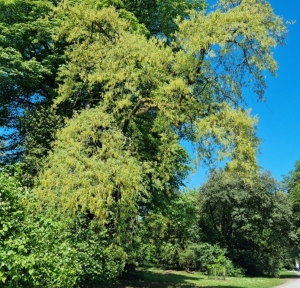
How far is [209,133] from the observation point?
10.8m

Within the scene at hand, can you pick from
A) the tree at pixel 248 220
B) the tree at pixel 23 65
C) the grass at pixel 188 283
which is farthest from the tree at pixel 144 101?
the tree at pixel 248 220

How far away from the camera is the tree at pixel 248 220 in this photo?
30844 millimetres

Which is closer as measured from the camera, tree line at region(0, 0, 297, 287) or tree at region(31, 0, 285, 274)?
tree line at region(0, 0, 297, 287)

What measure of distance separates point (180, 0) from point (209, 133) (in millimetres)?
10498

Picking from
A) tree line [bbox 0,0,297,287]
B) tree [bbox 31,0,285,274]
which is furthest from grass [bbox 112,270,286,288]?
tree [bbox 31,0,285,274]

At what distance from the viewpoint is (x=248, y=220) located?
1228 inches

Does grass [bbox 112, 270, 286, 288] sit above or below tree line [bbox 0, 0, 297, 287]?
below

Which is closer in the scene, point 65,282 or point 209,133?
point 65,282

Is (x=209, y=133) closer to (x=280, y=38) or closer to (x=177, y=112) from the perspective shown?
(x=177, y=112)

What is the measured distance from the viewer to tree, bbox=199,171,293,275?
3084cm

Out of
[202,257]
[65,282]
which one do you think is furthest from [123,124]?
[202,257]

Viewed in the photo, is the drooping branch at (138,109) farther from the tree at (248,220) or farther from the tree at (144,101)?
the tree at (248,220)

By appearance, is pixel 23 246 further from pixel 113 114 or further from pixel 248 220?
pixel 248 220

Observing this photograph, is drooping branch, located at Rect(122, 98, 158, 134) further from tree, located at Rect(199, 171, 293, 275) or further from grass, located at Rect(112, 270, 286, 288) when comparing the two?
tree, located at Rect(199, 171, 293, 275)
